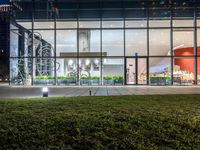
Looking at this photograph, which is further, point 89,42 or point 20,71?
point 89,42

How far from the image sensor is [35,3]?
80.6 feet

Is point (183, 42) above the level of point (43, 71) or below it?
above

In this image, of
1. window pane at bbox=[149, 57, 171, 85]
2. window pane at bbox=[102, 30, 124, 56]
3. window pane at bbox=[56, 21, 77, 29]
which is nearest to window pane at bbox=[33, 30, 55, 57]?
window pane at bbox=[56, 21, 77, 29]

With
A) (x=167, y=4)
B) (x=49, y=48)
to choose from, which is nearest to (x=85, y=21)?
(x=49, y=48)

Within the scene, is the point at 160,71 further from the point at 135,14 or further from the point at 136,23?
the point at 135,14

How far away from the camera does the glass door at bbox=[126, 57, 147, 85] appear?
24.4 m

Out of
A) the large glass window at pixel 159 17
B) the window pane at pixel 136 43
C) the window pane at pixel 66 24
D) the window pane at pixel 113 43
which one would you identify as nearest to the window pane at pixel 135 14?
the large glass window at pixel 159 17

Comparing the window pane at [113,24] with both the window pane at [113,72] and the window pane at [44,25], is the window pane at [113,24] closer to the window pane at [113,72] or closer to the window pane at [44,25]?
the window pane at [113,72]

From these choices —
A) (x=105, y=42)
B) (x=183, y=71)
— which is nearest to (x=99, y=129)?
(x=105, y=42)

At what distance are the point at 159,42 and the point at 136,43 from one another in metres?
1.95

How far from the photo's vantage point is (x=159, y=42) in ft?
79.5

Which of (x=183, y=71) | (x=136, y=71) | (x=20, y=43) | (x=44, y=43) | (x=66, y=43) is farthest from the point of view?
(x=20, y=43)

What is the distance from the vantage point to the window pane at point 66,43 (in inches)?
966

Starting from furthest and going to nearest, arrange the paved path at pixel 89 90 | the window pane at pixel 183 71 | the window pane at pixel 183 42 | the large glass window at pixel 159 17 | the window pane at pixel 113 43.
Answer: the window pane at pixel 113 43 → the window pane at pixel 183 42 → the large glass window at pixel 159 17 → the window pane at pixel 183 71 → the paved path at pixel 89 90
